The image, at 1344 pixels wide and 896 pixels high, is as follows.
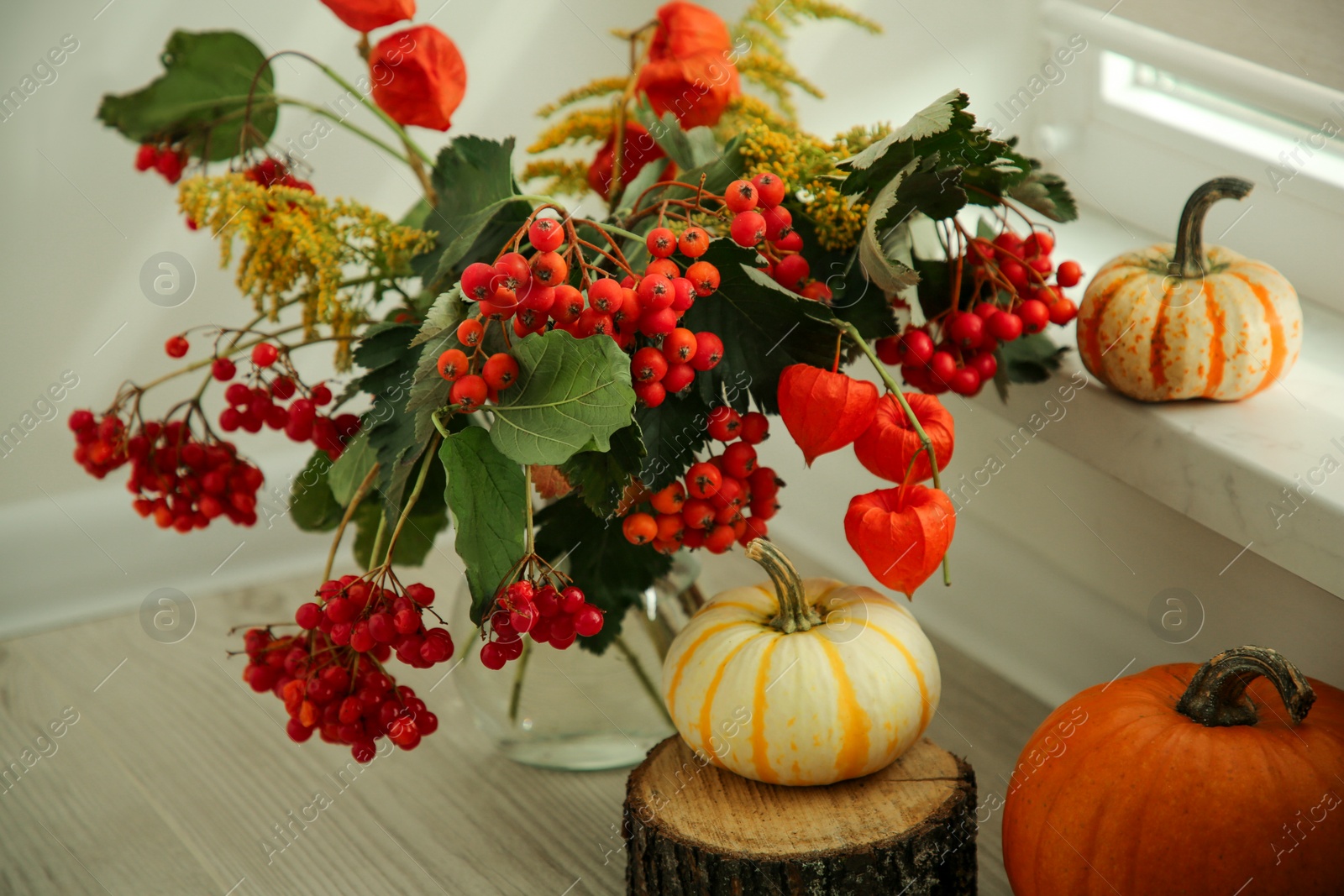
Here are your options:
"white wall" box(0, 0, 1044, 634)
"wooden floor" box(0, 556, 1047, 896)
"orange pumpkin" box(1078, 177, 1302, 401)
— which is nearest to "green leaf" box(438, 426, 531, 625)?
"wooden floor" box(0, 556, 1047, 896)

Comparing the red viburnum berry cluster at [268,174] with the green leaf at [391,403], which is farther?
the red viburnum berry cluster at [268,174]

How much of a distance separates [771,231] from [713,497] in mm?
165

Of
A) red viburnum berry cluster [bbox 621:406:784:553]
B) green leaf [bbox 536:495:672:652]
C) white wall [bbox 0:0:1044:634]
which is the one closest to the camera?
red viburnum berry cluster [bbox 621:406:784:553]

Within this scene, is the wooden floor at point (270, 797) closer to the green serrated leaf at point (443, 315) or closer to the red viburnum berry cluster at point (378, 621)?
the red viburnum berry cluster at point (378, 621)

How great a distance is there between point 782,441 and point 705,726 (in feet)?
2.07

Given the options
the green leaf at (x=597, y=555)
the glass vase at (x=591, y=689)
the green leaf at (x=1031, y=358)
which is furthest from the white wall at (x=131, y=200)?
the green leaf at (x=597, y=555)

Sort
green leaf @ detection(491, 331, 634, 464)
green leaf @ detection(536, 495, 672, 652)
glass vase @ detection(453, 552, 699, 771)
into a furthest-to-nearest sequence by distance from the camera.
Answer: glass vase @ detection(453, 552, 699, 771) → green leaf @ detection(536, 495, 672, 652) → green leaf @ detection(491, 331, 634, 464)

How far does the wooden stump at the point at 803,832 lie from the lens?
66 centimetres

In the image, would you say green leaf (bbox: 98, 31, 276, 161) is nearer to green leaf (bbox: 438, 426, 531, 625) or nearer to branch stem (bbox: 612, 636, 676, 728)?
green leaf (bbox: 438, 426, 531, 625)

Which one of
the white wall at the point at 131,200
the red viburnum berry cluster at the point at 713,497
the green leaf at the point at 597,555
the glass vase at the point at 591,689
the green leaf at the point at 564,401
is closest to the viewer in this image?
the green leaf at the point at 564,401

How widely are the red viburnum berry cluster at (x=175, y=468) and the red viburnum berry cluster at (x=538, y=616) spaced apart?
27 centimetres

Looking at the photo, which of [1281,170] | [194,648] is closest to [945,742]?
[1281,170]

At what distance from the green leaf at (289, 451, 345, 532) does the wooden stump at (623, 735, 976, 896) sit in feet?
1.03

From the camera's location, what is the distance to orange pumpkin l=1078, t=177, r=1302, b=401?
0.76 m
